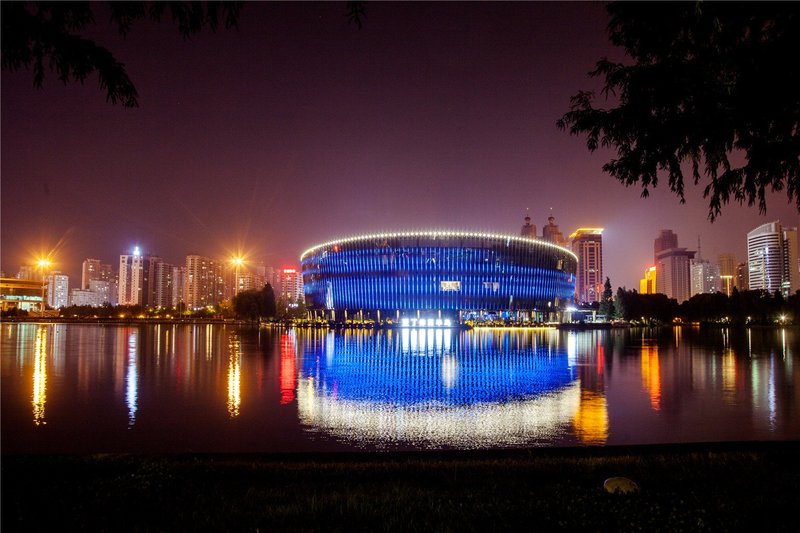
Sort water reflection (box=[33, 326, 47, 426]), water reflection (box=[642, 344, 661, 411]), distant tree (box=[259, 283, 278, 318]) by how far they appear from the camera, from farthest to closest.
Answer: distant tree (box=[259, 283, 278, 318]) < water reflection (box=[642, 344, 661, 411]) < water reflection (box=[33, 326, 47, 426])

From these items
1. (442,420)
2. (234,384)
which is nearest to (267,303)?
(234,384)

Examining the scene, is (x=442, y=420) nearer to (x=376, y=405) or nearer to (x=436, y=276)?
(x=376, y=405)

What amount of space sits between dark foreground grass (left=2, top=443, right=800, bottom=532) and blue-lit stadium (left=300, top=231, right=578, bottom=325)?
407 feet

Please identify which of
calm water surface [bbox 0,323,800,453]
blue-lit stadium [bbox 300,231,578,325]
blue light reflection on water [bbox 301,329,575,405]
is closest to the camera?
calm water surface [bbox 0,323,800,453]

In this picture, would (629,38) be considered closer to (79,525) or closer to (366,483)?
(366,483)

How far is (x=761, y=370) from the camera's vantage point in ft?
97.9

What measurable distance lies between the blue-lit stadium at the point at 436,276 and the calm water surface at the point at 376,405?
101 metres

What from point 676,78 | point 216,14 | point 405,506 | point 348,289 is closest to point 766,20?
point 676,78

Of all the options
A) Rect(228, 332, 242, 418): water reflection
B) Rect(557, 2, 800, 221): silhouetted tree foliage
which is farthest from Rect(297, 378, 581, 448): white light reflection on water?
Rect(557, 2, 800, 221): silhouetted tree foliage

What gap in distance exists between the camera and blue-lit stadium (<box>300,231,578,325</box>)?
134 meters

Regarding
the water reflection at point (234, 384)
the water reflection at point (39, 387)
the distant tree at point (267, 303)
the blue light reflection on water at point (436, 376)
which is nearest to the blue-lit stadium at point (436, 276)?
the distant tree at point (267, 303)

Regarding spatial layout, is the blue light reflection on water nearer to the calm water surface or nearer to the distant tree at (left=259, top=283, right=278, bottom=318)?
the calm water surface

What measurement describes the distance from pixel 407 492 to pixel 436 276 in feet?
415

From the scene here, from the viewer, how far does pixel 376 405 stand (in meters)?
17.6
